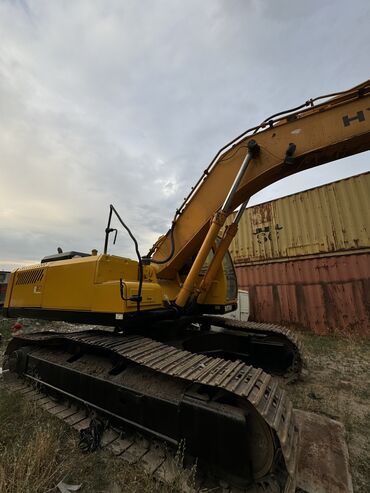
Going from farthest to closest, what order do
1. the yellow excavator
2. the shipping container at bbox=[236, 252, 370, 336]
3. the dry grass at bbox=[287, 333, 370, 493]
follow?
the shipping container at bbox=[236, 252, 370, 336]
the dry grass at bbox=[287, 333, 370, 493]
the yellow excavator

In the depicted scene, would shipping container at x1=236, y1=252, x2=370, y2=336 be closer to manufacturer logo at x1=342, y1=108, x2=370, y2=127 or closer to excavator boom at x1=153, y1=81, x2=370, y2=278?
excavator boom at x1=153, y1=81, x2=370, y2=278

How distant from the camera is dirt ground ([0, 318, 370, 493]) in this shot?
87.0 inches

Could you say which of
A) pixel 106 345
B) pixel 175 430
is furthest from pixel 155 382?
pixel 106 345

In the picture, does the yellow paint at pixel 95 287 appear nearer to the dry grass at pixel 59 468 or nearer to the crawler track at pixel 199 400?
the crawler track at pixel 199 400

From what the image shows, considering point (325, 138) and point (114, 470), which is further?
point (325, 138)

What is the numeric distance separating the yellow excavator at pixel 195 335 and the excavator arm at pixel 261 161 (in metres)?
0.02

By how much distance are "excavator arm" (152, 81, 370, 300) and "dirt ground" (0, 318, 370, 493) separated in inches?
78.7

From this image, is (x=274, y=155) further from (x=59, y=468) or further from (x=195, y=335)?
(x=59, y=468)

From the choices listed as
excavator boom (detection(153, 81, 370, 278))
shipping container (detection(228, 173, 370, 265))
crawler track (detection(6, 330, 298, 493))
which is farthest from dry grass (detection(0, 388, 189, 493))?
shipping container (detection(228, 173, 370, 265))

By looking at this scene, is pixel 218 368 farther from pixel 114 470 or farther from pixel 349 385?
pixel 349 385

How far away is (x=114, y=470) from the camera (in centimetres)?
234

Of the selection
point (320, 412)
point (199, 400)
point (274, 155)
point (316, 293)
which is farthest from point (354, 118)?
point (316, 293)

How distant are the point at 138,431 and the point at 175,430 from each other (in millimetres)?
636

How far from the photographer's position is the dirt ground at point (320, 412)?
7.25 ft
